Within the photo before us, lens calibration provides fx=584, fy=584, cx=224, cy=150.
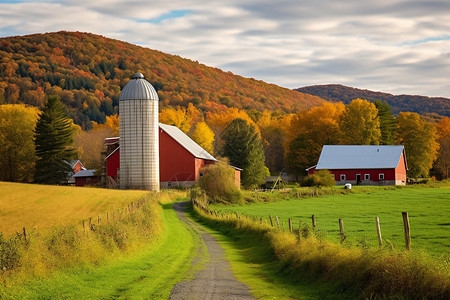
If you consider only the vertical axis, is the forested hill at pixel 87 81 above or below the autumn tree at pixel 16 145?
above

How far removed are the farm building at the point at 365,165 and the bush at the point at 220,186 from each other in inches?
Result: 1145

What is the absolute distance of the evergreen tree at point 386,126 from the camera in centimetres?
9681

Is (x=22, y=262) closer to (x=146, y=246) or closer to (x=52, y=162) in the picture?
(x=146, y=246)

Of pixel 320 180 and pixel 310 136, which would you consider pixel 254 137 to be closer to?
pixel 320 180

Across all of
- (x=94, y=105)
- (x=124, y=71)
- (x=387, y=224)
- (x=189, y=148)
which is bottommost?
(x=387, y=224)

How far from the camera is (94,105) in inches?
6240

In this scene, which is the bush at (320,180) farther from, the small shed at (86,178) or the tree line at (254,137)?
the small shed at (86,178)

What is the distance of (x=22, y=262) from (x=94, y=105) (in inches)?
5833

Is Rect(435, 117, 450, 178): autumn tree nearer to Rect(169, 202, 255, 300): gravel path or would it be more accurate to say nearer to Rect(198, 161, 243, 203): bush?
Rect(198, 161, 243, 203): bush

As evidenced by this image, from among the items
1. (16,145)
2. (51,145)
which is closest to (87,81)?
(16,145)

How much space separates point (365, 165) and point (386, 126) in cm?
1869

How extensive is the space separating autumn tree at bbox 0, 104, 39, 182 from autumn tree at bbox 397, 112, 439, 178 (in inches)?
2237

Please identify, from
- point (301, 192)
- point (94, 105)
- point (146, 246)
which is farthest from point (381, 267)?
point (94, 105)

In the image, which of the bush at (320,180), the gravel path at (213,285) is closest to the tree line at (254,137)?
the bush at (320,180)
